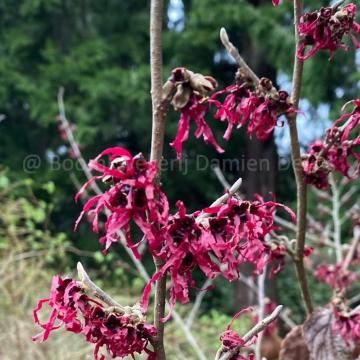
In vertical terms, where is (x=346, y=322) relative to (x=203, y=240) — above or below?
below

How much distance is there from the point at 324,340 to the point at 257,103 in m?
0.45

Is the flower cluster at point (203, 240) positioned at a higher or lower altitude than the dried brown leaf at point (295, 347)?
higher

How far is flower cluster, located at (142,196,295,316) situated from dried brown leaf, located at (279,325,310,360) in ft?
1.94

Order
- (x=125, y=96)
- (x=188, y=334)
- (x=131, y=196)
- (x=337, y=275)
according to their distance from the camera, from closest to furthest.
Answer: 1. (x=131, y=196)
2. (x=337, y=275)
3. (x=188, y=334)
4. (x=125, y=96)

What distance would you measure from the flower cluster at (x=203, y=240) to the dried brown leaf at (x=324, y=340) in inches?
18.5

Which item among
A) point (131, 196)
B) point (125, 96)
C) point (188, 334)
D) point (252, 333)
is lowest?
point (188, 334)

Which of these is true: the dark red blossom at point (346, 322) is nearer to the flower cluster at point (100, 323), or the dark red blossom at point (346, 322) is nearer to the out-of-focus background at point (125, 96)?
the flower cluster at point (100, 323)

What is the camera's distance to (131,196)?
1.74 ft

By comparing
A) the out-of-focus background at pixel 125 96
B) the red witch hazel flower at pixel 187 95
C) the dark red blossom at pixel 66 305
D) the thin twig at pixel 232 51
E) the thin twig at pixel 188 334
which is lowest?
the thin twig at pixel 188 334

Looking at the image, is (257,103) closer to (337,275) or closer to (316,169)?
(316,169)

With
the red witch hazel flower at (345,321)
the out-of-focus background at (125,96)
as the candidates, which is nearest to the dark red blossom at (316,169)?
the red witch hazel flower at (345,321)

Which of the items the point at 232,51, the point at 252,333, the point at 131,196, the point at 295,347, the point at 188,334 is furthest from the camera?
the point at 188,334

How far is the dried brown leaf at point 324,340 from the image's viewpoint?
3.24ft

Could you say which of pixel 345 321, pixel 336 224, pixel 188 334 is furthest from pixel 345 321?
pixel 336 224
